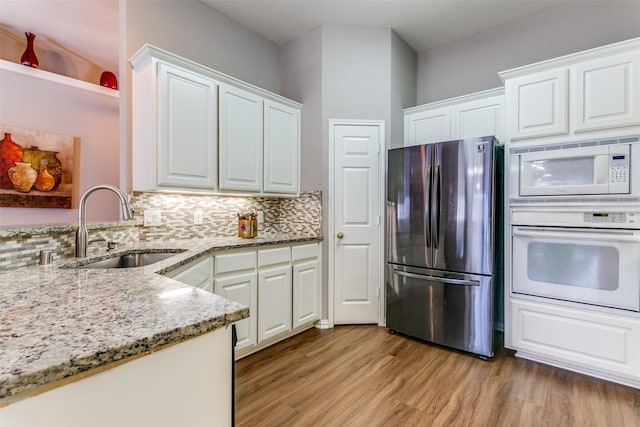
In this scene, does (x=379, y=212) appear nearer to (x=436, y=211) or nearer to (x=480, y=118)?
(x=436, y=211)

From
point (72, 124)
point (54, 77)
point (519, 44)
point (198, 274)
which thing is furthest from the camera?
point (72, 124)

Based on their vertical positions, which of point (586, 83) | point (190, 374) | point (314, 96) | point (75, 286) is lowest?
point (190, 374)

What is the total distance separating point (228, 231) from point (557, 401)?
2.78 metres

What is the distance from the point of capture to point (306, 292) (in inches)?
115

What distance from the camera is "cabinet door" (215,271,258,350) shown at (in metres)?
2.25

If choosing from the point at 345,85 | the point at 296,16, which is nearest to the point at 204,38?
the point at 296,16

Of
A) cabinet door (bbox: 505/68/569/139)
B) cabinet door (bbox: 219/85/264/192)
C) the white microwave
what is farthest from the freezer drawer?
cabinet door (bbox: 219/85/264/192)

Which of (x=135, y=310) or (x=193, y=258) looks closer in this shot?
(x=135, y=310)

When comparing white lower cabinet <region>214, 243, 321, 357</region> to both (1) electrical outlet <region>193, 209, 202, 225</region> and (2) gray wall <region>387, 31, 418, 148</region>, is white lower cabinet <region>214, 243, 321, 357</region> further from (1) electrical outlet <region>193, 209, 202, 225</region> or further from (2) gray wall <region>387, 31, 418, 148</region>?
(2) gray wall <region>387, 31, 418, 148</region>

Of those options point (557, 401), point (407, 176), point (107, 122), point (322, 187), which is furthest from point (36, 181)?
point (557, 401)

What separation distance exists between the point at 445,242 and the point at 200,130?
86.8 inches

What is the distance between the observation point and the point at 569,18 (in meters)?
2.76

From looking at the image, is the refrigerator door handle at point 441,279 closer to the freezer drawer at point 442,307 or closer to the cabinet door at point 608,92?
the freezer drawer at point 442,307

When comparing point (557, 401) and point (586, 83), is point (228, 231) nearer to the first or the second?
point (557, 401)
